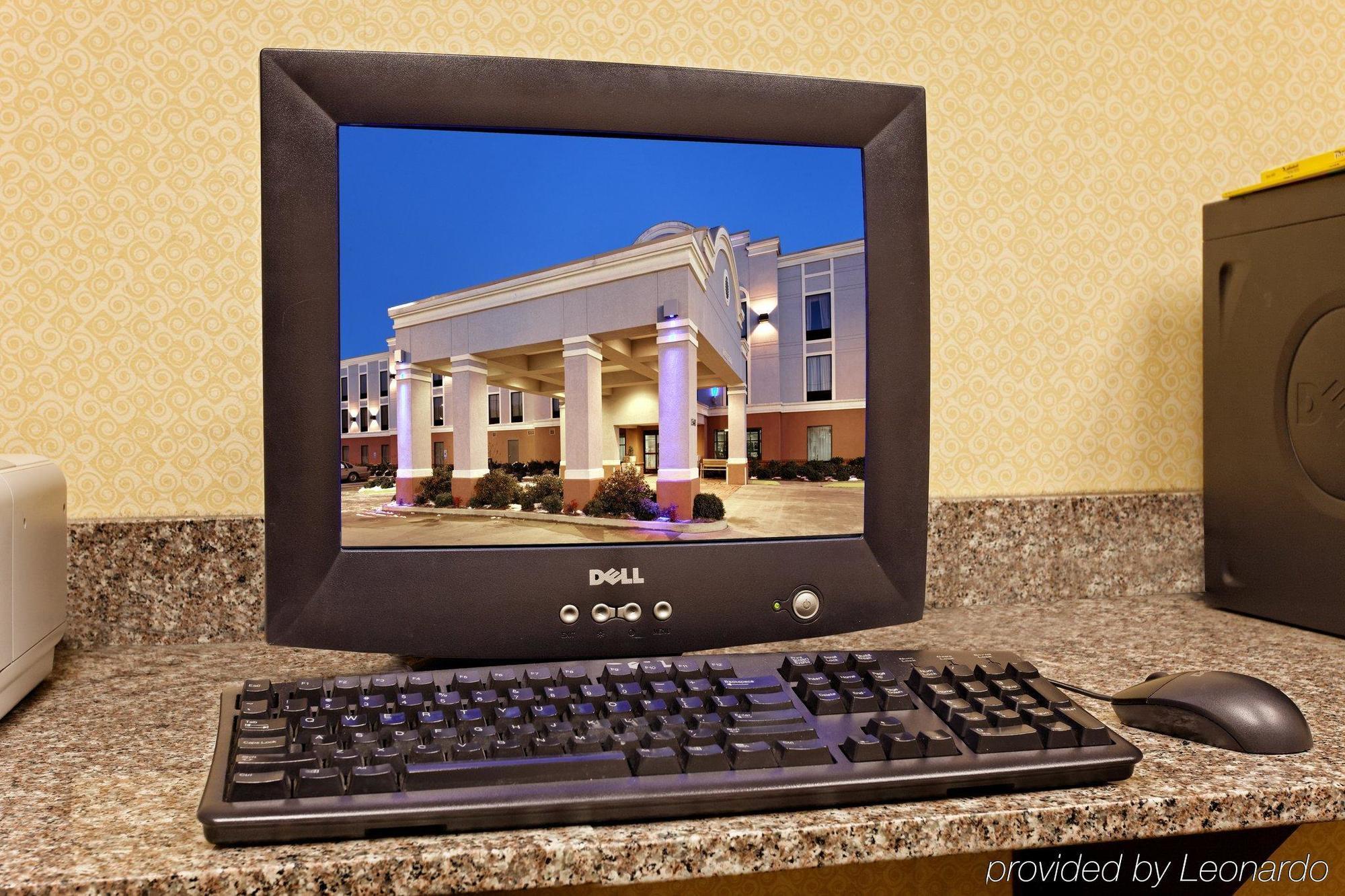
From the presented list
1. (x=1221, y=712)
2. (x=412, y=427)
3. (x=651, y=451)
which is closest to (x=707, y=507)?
(x=651, y=451)

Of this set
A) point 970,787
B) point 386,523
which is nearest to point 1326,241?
point 970,787

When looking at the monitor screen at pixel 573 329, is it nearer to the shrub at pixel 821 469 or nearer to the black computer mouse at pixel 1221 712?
the shrub at pixel 821 469

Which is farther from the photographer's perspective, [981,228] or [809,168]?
[981,228]

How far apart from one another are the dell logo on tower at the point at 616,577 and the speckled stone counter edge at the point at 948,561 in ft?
1.64

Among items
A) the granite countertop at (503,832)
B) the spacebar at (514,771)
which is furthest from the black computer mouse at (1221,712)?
the spacebar at (514,771)

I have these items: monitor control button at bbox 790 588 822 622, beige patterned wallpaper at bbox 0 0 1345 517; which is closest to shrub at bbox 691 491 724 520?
monitor control button at bbox 790 588 822 622

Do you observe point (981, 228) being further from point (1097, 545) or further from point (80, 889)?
point (80, 889)

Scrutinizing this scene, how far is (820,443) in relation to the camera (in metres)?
0.72

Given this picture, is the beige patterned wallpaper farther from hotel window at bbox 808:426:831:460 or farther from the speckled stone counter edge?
hotel window at bbox 808:426:831:460

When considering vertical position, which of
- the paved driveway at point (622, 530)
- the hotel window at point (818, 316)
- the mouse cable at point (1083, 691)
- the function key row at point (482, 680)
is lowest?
the mouse cable at point (1083, 691)

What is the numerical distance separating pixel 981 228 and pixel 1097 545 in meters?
0.51

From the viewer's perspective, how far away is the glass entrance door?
2.21ft

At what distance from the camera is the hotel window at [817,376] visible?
0.71 metres

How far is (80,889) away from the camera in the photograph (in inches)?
14.1
